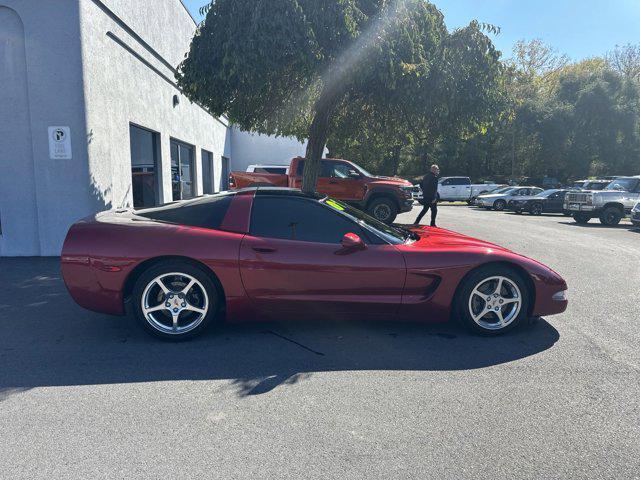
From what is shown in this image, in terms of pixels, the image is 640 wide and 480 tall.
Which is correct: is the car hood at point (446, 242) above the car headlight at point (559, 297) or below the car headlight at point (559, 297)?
above

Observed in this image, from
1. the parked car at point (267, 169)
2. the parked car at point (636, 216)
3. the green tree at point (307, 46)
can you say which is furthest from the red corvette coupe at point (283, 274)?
the parked car at point (267, 169)

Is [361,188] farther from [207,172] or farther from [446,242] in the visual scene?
[207,172]

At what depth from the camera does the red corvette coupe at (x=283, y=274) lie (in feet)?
13.0

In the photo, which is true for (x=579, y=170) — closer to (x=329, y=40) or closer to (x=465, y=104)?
(x=465, y=104)

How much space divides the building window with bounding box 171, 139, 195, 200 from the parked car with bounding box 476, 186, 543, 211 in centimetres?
1584

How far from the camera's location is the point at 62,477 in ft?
7.38

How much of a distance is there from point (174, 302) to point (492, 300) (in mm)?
2915

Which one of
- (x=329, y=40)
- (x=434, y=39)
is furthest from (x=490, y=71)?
(x=329, y=40)

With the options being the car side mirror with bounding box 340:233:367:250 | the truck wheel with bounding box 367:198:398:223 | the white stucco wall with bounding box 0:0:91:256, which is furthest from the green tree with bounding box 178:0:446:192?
the car side mirror with bounding box 340:233:367:250

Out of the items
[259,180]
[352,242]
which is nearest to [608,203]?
[259,180]

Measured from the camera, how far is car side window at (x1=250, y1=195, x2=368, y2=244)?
13.5 ft

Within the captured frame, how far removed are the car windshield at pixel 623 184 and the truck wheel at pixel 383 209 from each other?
9.70 meters

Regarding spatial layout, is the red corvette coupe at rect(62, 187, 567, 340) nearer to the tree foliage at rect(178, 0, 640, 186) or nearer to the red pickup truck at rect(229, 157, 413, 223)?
the tree foliage at rect(178, 0, 640, 186)

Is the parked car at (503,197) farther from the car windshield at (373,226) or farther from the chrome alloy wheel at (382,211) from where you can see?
the car windshield at (373,226)
